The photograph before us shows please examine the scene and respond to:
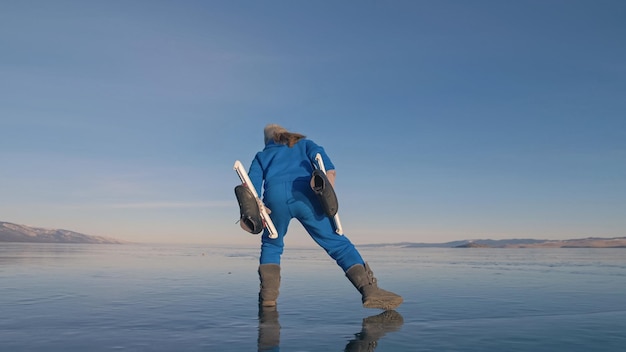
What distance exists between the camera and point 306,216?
5543 mm

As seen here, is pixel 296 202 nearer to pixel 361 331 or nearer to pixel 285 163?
pixel 285 163

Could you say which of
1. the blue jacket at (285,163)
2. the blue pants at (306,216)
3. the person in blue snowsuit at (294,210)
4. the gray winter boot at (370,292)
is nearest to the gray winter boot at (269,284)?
the person in blue snowsuit at (294,210)

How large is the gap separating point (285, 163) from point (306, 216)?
2.28 feet

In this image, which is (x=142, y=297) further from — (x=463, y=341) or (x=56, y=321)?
(x=463, y=341)

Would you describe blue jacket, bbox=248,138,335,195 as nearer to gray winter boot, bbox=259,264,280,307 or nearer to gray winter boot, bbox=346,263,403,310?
gray winter boot, bbox=259,264,280,307

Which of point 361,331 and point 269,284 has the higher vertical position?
point 269,284

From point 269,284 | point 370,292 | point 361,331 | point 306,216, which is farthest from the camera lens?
point 306,216

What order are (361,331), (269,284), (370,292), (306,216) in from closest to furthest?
(361,331) < (370,292) < (269,284) < (306,216)

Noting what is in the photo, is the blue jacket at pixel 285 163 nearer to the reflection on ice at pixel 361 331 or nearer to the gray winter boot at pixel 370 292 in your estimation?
the gray winter boot at pixel 370 292

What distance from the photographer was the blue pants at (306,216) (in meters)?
5.54

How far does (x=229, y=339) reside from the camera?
3525 mm

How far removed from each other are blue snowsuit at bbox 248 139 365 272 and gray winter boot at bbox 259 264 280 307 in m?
0.11

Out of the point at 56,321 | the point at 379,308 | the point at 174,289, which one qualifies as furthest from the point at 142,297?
the point at 379,308

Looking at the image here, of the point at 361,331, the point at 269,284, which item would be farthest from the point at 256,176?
the point at 361,331
